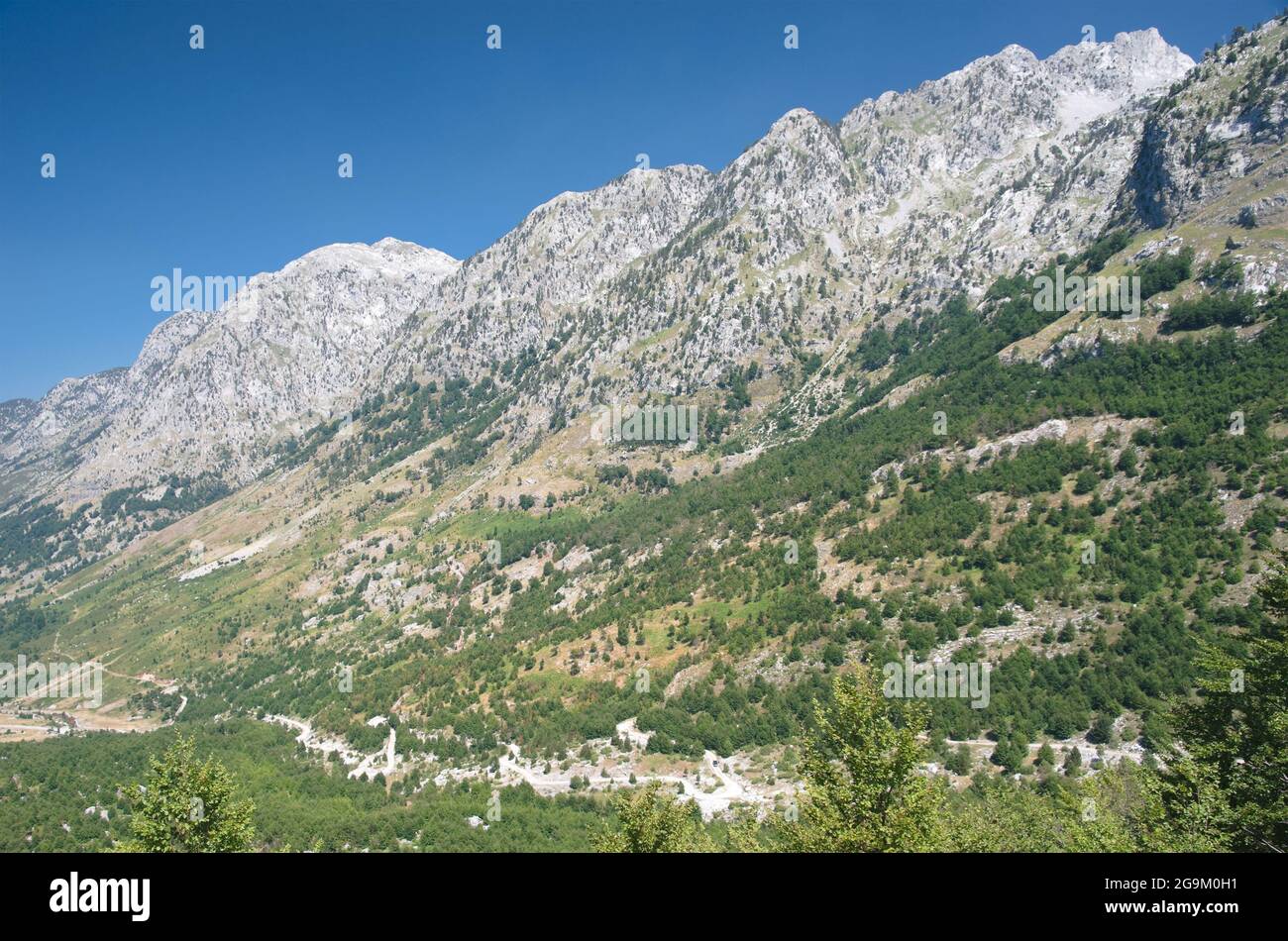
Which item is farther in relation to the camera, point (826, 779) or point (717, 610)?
point (717, 610)

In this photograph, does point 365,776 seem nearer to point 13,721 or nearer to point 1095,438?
point 1095,438

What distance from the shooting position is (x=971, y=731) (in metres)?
78.5

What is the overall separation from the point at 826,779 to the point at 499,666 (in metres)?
126

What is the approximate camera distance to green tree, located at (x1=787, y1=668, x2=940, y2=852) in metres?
22.9

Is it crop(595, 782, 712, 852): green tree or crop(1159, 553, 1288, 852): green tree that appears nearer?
crop(1159, 553, 1288, 852): green tree

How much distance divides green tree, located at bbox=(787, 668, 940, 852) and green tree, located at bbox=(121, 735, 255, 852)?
27081 mm

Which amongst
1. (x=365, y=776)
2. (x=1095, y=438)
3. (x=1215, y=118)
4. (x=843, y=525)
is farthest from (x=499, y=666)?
(x=1215, y=118)

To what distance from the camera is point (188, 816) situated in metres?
31.6

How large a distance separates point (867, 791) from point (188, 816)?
3111 cm
